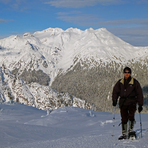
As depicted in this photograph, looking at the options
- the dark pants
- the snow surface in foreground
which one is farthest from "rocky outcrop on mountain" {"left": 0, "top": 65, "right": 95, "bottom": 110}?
the dark pants

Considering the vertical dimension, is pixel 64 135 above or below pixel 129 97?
below

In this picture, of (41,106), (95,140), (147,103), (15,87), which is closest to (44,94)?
(41,106)

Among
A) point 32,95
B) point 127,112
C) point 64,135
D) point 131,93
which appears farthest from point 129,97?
point 32,95

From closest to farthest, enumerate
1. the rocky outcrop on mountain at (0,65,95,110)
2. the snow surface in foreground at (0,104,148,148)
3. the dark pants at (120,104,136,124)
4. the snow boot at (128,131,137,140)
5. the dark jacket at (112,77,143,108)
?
the snow surface in foreground at (0,104,148,148)
the snow boot at (128,131,137,140)
the dark jacket at (112,77,143,108)
the dark pants at (120,104,136,124)
the rocky outcrop on mountain at (0,65,95,110)

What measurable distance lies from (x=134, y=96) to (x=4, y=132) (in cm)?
782

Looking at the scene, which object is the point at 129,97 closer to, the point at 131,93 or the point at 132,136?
the point at 131,93

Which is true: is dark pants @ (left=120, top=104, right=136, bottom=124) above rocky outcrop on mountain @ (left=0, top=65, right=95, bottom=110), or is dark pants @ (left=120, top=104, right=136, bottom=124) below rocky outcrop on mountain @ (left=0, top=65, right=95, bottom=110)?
above

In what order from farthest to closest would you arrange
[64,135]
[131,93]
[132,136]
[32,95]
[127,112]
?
[32,95]
[64,135]
[127,112]
[131,93]
[132,136]

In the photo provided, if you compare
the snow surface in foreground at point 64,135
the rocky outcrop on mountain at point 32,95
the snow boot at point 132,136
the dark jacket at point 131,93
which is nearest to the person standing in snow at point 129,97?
the dark jacket at point 131,93

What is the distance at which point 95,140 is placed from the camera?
9.48m

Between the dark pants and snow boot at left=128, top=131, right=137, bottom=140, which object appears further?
the dark pants

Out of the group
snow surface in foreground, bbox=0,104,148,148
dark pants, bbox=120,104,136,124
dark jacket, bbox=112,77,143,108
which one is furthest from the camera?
dark pants, bbox=120,104,136,124

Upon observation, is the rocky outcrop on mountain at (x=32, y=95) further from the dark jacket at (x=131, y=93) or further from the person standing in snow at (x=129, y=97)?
the dark jacket at (x=131, y=93)

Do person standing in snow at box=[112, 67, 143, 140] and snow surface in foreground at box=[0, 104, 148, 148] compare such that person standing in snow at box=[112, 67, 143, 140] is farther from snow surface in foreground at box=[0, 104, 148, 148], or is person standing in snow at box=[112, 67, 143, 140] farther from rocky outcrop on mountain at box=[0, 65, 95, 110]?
rocky outcrop on mountain at box=[0, 65, 95, 110]
